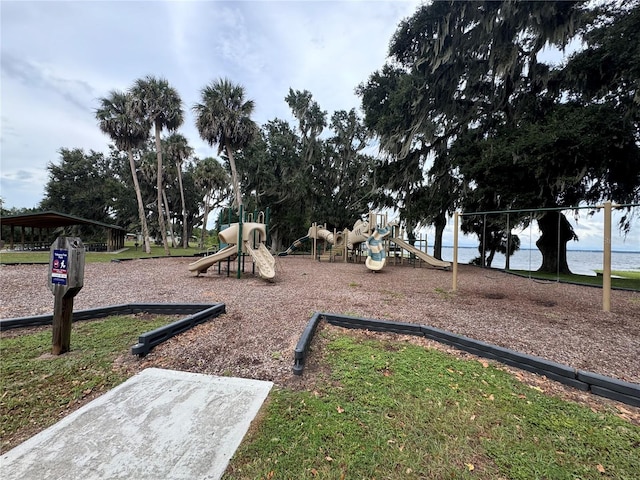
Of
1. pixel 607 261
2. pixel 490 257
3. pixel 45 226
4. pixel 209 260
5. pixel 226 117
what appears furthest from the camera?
pixel 45 226

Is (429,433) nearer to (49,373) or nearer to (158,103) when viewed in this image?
(49,373)

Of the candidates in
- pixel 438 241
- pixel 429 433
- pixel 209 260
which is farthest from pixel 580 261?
pixel 429 433

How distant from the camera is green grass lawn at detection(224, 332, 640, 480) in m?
1.59

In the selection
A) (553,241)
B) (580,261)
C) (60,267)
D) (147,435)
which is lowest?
(147,435)

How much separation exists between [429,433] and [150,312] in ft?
14.7

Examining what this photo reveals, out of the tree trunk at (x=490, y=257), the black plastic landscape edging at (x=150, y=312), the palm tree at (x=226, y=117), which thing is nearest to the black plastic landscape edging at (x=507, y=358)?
the black plastic landscape edging at (x=150, y=312)

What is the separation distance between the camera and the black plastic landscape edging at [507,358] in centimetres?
240

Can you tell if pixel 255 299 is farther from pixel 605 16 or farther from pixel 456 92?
pixel 605 16

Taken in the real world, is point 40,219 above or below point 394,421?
above

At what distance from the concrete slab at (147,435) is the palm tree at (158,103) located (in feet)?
57.7

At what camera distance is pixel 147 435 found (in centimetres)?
184

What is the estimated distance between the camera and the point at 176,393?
7.67 ft

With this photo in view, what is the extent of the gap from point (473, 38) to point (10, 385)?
15.6 metres

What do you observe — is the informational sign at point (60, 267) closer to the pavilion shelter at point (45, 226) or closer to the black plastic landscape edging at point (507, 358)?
the black plastic landscape edging at point (507, 358)
